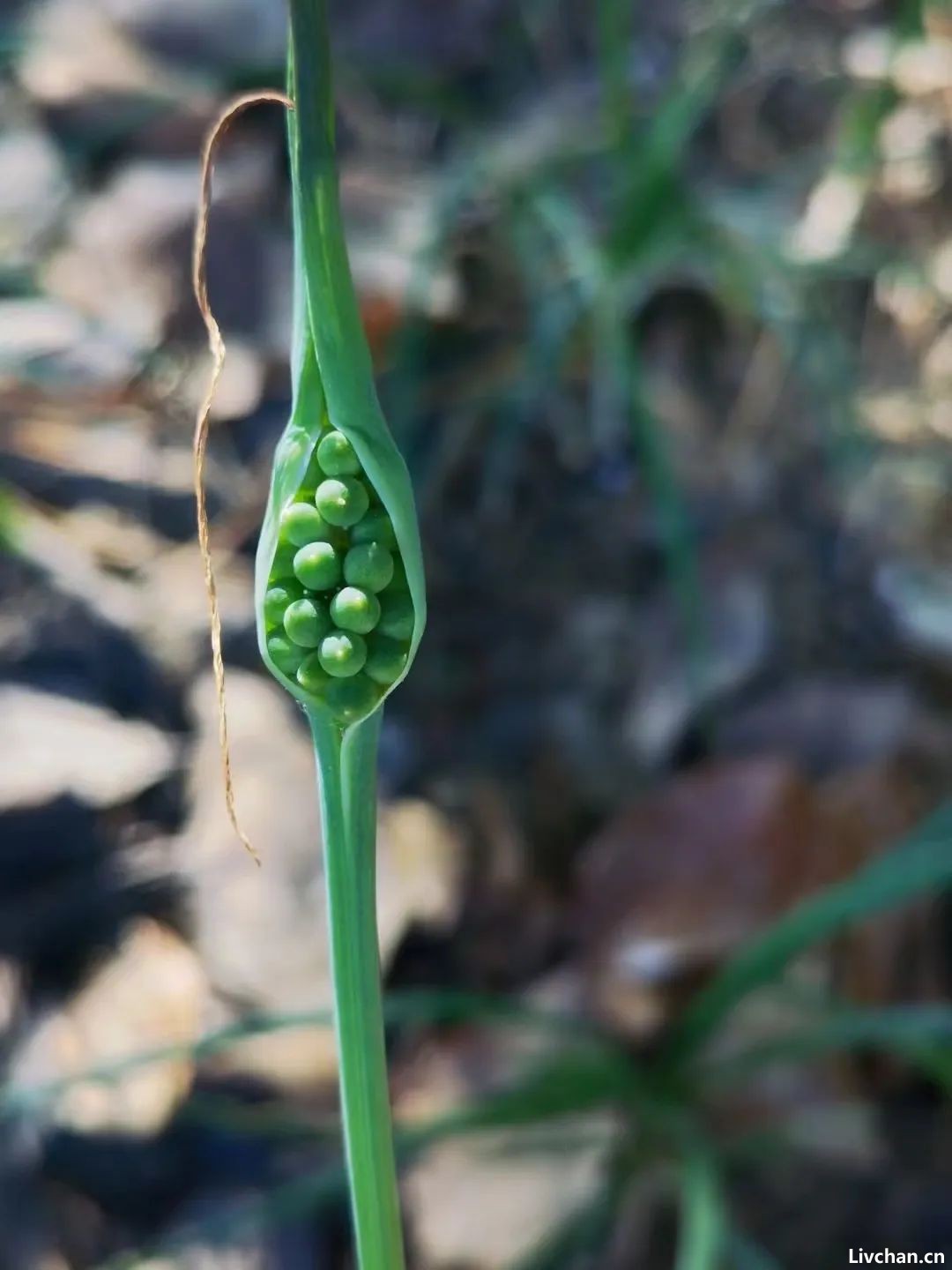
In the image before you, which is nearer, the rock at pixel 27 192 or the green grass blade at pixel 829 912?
the green grass blade at pixel 829 912

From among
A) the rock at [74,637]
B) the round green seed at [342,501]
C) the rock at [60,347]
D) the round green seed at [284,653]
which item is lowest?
the round green seed at [284,653]

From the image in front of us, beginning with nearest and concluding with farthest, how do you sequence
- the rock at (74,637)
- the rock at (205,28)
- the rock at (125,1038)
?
1. the rock at (125,1038)
2. the rock at (74,637)
3. the rock at (205,28)

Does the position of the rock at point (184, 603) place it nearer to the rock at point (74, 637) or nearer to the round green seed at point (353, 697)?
the rock at point (74, 637)

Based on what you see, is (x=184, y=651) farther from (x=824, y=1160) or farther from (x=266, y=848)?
(x=824, y=1160)

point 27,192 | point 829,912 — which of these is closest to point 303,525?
point 829,912

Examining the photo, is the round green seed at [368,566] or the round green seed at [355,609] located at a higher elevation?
the round green seed at [368,566]

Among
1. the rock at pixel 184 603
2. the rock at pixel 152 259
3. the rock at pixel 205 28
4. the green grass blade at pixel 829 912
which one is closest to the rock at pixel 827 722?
the green grass blade at pixel 829 912
